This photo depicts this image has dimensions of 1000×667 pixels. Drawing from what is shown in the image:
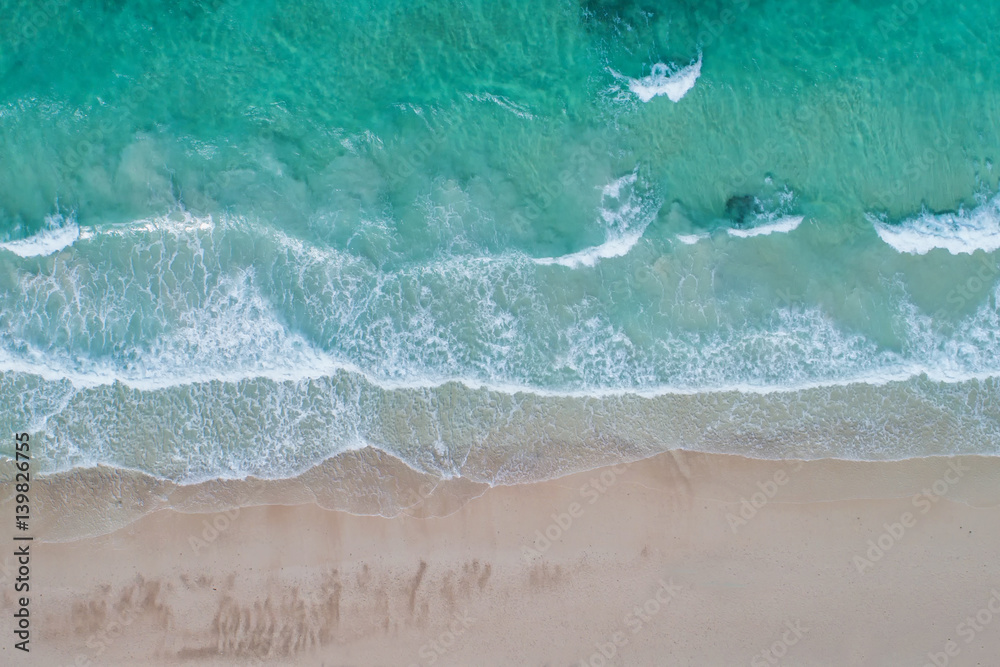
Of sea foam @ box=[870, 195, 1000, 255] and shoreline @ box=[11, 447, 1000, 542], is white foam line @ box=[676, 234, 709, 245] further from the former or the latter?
shoreline @ box=[11, 447, 1000, 542]

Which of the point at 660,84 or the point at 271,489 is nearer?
the point at 271,489

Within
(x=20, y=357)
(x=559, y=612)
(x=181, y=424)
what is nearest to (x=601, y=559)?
(x=559, y=612)

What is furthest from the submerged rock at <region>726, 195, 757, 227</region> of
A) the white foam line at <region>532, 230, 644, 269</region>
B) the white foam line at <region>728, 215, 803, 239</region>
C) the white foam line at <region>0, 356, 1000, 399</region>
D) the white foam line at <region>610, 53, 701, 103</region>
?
the white foam line at <region>0, 356, 1000, 399</region>

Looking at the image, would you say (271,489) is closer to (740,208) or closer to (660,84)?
(740,208)

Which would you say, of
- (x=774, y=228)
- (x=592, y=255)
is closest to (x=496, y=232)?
(x=592, y=255)

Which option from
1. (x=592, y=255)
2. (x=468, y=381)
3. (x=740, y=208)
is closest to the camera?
(x=468, y=381)

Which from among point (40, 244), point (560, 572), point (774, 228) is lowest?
point (560, 572)

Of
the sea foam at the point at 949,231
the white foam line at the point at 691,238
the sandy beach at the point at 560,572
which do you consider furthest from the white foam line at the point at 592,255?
the sea foam at the point at 949,231
